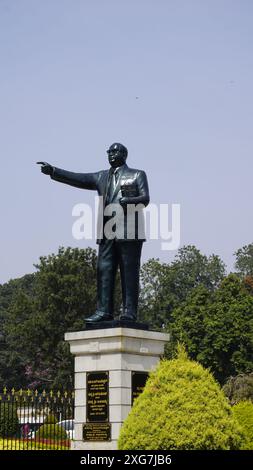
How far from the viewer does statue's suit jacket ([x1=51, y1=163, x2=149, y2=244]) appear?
574 inches

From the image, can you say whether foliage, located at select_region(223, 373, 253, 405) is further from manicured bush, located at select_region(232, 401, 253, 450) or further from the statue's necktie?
the statue's necktie

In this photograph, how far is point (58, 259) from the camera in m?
44.5

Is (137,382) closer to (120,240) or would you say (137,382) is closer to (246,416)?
(120,240)

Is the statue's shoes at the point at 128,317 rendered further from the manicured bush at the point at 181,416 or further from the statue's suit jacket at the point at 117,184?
the manicured bush at the point at 181,416

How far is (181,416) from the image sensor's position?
11195 mm

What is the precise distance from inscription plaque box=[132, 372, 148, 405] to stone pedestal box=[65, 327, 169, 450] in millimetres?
87

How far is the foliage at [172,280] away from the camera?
56.0 m

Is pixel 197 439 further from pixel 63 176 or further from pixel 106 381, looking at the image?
pixel 63 176

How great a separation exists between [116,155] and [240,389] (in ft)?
70.8

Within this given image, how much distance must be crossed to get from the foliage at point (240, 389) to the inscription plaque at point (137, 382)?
20.0 metres

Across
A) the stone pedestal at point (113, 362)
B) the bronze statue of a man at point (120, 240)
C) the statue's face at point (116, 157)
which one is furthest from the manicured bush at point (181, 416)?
the statue's face at point (116, 157)
